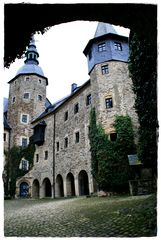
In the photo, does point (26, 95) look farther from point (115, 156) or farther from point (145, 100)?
point (145, 100)

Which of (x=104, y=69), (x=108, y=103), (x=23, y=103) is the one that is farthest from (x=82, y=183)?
(x=23, y=103)

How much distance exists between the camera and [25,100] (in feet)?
84.4

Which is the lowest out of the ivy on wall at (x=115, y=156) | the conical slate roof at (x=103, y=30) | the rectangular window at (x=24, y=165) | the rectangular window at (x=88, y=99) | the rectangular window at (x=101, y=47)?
the rectangular window at (x=24, y=165)

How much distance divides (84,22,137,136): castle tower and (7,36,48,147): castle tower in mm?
10170

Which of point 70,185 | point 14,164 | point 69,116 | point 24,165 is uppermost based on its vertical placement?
point 69,116

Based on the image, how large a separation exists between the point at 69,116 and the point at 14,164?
24.0 ft

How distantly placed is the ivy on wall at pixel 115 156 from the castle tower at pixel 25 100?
11.9 m

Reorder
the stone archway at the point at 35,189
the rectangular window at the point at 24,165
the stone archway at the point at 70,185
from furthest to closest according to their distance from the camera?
1. the rectangular window at the point at 24,165
2. the stone archway at the point at 35,189
3. the stone archway at the point at 70,185

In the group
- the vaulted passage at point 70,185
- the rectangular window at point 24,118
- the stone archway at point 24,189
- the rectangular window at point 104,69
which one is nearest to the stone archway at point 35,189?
the stone archway at point 24,189

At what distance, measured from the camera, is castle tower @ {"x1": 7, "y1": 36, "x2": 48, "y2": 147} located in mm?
24594

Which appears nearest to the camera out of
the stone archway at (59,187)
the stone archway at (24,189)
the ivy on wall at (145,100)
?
the ivy on wall at (145,100)

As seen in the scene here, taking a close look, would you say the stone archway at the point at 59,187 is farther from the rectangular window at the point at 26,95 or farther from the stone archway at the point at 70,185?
the rectangular window at the point at 26,95

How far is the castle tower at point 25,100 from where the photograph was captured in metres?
24.6

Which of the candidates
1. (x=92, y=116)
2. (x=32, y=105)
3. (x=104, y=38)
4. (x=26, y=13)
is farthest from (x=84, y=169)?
(x=26, y=13)
